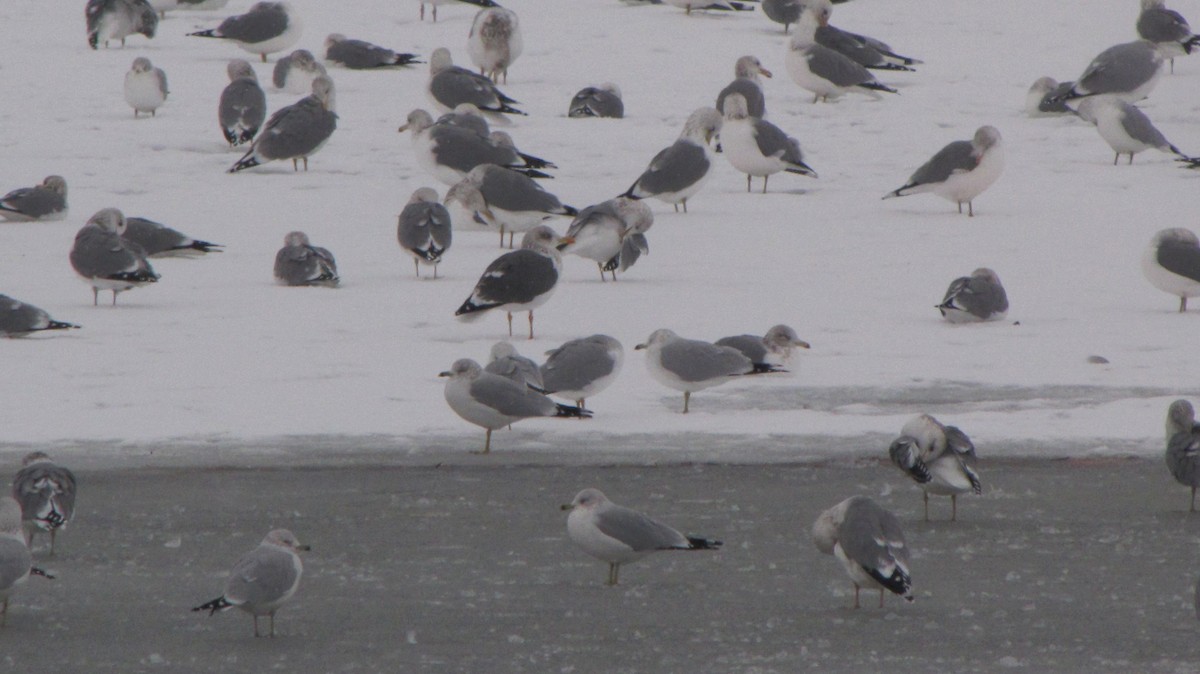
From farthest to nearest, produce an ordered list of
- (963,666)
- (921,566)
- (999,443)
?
1. (999,443)
2. (921,566)
3. (963,666)

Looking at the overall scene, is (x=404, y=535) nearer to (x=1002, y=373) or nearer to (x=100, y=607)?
(x=100, y=607)

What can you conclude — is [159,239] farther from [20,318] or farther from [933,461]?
[933,461]

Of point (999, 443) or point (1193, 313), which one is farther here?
point (1193, 313)

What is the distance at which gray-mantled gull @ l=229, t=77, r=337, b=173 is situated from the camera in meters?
16.3

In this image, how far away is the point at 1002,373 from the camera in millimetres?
10398

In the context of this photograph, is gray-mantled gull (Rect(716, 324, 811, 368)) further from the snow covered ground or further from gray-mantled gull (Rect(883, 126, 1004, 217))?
gray-mantled gull (Rect(883, 126, 1004, 217))

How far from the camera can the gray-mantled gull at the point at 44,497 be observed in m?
6.80

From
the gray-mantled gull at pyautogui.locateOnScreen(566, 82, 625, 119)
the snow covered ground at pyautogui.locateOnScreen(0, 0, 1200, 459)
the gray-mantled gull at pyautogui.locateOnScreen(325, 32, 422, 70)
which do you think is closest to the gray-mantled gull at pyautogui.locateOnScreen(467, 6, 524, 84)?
the snow covered ground at pyautogui.locateOnScreen(0, 0, 1200, 459)

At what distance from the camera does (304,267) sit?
41.2ft

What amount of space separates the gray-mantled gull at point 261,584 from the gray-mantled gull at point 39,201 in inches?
360

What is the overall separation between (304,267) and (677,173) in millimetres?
3660

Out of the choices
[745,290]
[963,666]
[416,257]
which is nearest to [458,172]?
[416,257]

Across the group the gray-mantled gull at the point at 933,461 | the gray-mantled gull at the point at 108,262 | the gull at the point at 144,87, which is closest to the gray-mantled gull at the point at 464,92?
the gull at the point at 144,87

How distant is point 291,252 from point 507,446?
4232 millimetres
